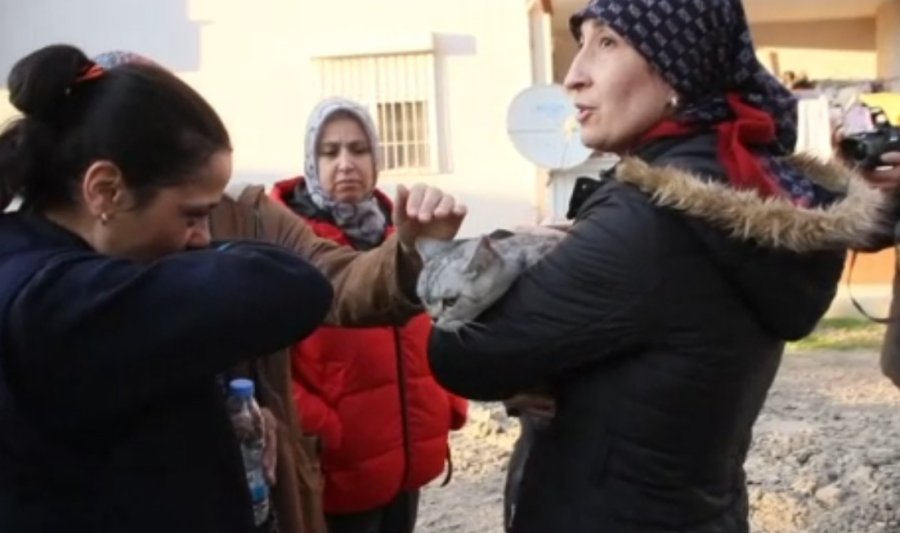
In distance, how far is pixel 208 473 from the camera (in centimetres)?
168

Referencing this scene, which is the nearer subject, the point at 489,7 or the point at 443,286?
the point at 443,286

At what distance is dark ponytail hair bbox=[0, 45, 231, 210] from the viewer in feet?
5.21

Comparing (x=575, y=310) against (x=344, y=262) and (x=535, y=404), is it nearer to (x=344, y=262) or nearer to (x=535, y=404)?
(x=535, y=404)

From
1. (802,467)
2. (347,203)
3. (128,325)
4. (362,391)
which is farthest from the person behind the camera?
(802,467)

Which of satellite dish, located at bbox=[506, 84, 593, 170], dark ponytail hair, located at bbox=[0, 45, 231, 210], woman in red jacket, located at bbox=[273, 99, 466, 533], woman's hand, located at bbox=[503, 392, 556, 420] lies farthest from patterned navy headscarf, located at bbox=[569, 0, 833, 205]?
satellite dish, located at bbox=[506, 84, 593, 170]

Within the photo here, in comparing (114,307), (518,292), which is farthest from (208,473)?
(518,292)

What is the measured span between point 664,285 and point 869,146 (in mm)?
805

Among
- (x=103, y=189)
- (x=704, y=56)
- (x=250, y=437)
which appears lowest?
(x=250, y=437)

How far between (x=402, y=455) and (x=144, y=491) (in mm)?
1722

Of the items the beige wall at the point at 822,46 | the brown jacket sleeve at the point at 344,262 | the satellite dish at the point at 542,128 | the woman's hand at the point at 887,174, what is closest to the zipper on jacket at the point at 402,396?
the brown jacket sleeve at the point at 344,262

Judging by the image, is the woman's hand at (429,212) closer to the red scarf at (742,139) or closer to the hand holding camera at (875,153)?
the red scarf at (742,139)

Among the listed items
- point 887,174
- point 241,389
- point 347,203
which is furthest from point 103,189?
point 347,203

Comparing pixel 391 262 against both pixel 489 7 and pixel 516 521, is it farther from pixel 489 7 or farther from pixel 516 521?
pixel 489 7

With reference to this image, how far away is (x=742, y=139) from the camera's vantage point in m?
1.83
